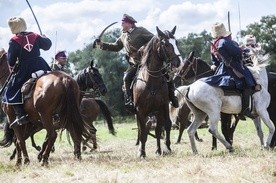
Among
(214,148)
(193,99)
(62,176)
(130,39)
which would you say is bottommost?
(214,148)

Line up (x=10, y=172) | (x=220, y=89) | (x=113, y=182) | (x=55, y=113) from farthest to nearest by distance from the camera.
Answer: (x=220, y=89) < (x=55, y=113) < (x=10, y=172) < (x=113, y=182)

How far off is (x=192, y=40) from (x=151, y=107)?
73912 millimetres

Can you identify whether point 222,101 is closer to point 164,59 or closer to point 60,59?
Answer: point 164,59

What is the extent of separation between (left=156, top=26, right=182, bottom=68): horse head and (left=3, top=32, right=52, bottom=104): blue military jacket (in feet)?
A: 7.91

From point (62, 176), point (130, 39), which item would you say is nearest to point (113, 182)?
point (62, 176)

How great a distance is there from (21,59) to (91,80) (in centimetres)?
399

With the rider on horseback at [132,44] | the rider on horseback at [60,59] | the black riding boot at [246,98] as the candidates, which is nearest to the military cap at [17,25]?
the rider on horseback at [132,44]

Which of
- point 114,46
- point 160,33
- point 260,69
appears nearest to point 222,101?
point 260,69

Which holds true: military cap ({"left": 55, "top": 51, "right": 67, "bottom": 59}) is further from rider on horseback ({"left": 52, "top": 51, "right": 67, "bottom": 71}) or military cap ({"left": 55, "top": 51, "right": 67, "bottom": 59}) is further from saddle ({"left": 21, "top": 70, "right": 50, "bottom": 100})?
saddle ({"left": 21, "top": 70, "right": 50, "bottom": 100})

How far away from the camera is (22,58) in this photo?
32.6 feet

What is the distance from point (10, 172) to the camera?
29.0 ft

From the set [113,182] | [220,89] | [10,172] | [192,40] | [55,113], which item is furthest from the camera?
[192,40]

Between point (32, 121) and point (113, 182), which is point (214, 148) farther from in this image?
point (113, 182)

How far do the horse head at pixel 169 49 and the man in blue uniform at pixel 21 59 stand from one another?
2.37 metres
